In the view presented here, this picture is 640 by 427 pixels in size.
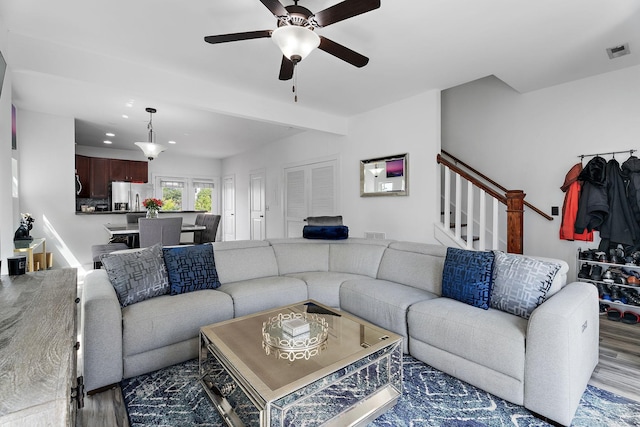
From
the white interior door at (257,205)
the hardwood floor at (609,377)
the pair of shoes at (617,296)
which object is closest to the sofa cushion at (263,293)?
the hardwood floor at (609,377)

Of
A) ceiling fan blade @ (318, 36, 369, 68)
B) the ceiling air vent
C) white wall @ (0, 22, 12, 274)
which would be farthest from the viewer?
the ceiling air vent

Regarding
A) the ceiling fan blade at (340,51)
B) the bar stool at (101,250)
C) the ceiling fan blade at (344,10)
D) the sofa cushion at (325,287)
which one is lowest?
the sofa cushion at (325,287)

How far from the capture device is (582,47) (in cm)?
281

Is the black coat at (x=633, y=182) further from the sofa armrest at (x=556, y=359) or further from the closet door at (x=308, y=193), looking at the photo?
the closet door at (x=308, y=193)

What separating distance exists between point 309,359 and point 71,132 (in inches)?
211

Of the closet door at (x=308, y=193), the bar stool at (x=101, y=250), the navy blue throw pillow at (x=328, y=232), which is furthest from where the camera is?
the closet door at (x=308, y=193)

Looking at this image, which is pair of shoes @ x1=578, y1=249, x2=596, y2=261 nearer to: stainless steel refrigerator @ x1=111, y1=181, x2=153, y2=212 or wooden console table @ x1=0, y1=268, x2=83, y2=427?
wooden console table @ x1=0, y1=268, x2=83, y2=427

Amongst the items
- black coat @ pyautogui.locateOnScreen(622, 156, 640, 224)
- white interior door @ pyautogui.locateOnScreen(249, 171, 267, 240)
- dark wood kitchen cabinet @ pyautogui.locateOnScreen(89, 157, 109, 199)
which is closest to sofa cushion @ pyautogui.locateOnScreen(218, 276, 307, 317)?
black coat @ pyautogui.locateOnScreen(622, 156, 640, 224)

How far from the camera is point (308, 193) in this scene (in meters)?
5.89

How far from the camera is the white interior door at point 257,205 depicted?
23.7ft

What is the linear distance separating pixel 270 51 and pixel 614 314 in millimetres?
4383

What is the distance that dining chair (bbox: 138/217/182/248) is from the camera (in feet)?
12.1

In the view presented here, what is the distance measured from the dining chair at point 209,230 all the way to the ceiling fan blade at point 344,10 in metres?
3.39

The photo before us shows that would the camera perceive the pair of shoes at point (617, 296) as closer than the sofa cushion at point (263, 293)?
No
